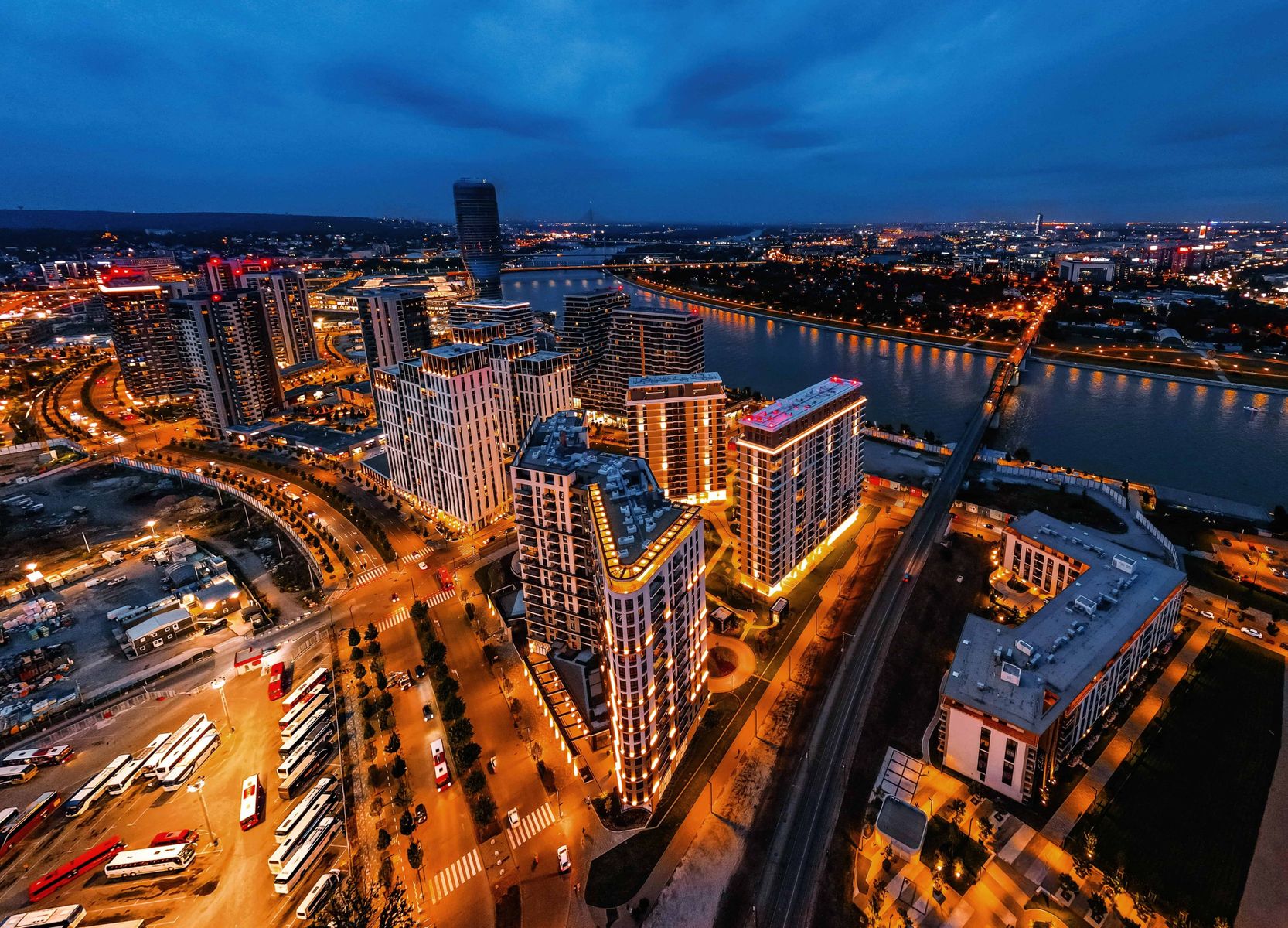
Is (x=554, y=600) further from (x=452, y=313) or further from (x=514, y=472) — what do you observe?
(x=452, y=313)

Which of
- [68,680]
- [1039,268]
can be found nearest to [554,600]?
[68,680]

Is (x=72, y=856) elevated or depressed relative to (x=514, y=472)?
depressed

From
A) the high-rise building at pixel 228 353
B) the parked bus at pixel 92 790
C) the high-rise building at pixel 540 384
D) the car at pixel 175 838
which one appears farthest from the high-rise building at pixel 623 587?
the high-rise building at pixel 228 353

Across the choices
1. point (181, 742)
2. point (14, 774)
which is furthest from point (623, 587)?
point (14, 774)

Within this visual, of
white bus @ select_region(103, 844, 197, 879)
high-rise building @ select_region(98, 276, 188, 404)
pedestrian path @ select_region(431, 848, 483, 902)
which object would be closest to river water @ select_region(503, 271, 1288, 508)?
pedestrian path @ select_region(431, 848, 483, 902)

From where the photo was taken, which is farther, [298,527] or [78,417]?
[78,417]

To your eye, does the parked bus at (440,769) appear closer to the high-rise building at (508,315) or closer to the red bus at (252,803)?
the red bus at (252,803)
